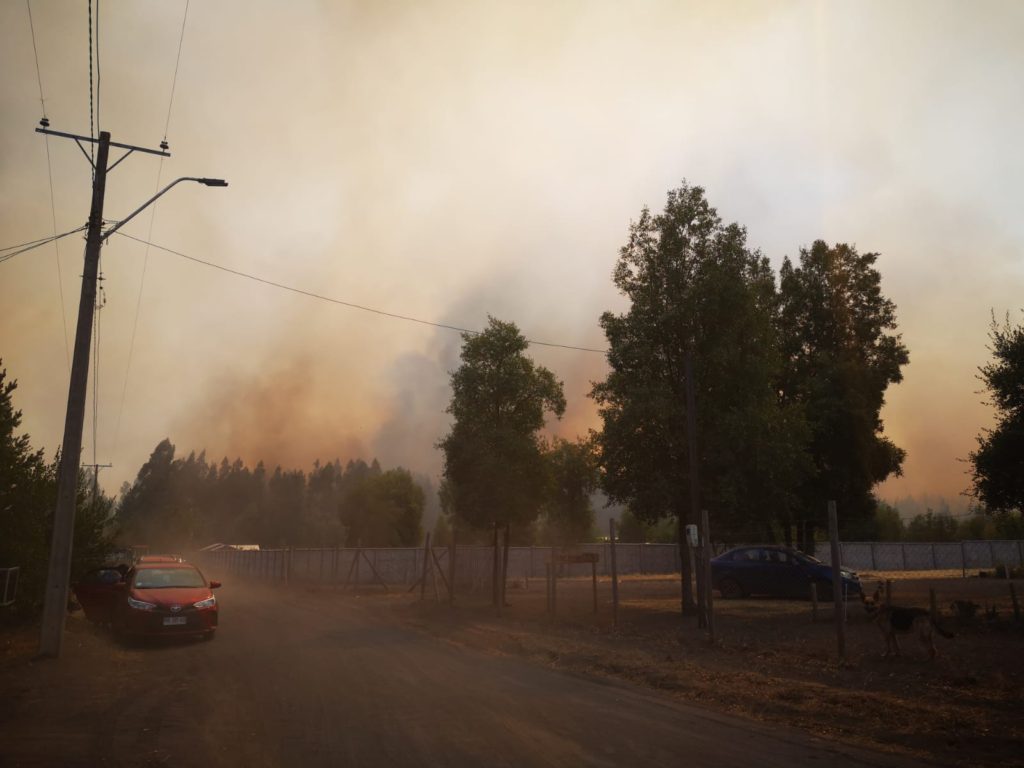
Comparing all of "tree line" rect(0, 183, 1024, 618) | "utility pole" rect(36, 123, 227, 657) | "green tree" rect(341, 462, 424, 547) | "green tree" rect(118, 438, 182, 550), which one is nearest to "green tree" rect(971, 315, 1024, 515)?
"tree line" rect(0, 183, 1024, 618)

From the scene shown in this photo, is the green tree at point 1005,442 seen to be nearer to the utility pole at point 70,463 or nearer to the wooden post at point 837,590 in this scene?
the wooden post at point 837,590

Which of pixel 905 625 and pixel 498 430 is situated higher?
pixel 498 430

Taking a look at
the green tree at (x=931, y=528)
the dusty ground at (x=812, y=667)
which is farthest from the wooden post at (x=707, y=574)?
the green tree at (x=931, y=528)

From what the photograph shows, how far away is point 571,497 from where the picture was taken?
63.4 metres

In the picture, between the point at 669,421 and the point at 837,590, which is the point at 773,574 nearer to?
the point at 669,421

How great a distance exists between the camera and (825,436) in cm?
3597

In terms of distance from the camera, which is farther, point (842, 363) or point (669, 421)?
point (842, 363)

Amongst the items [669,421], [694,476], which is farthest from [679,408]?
[694,476]

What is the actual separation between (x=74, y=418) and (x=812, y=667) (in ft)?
45.9

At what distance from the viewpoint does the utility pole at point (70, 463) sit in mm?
12398

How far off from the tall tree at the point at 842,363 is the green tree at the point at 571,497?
19726 millimetres

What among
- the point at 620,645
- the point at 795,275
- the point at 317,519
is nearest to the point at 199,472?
the point at 317,519

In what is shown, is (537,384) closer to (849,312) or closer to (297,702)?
(297,702)

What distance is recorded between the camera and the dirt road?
6.54 metres
